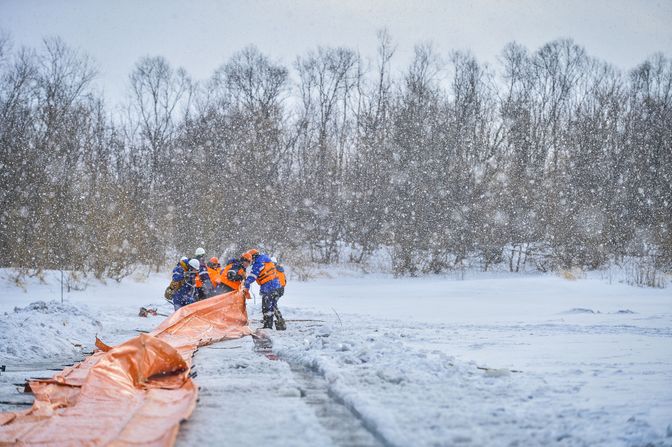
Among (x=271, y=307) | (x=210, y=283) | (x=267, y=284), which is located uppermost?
(x=267, y=284)

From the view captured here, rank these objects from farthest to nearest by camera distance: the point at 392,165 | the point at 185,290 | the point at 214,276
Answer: the point at 392,165 < the point at 214,276 < the point at 185,290

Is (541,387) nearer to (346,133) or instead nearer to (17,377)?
(17,377)

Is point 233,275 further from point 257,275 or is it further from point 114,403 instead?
point 114,403

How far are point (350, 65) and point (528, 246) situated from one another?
15.7 m

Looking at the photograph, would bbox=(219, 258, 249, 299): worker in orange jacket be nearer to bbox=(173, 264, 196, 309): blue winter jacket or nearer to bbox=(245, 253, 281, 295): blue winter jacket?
bbox=(173, 264, 196, 309): blue winter jacket

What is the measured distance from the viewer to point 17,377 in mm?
6867

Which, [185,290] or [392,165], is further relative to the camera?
[392,165]

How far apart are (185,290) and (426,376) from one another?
7510 millimetres

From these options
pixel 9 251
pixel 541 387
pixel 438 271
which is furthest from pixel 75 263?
pixel 541 387

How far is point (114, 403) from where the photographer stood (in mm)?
5004

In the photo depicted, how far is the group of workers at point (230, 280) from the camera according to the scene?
37.2 feet

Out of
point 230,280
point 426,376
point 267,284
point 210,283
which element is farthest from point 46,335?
point 426,376

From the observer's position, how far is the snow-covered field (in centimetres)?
409

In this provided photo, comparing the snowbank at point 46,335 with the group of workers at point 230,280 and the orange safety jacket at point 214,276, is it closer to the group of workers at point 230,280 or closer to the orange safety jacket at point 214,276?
the group of workers at point 230,280
